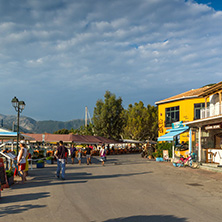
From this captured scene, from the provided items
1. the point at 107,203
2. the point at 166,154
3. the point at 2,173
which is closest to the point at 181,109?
the point at 166,154

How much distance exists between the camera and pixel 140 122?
189ft

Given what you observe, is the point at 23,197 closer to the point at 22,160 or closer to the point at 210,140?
the point at 22,160

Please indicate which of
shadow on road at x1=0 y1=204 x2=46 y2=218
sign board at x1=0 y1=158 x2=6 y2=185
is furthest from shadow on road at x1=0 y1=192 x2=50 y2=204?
sign board at x1=0 y1=158 x2=6 y2=185

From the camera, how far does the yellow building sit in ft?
118

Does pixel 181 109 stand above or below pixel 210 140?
above

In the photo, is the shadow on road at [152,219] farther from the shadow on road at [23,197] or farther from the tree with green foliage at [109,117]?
the tree with green foliage at [109,117]

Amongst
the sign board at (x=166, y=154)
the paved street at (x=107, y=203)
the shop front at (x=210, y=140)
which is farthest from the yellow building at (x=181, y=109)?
the paved street at (x=107, y=203)

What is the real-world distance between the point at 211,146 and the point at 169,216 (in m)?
20.8

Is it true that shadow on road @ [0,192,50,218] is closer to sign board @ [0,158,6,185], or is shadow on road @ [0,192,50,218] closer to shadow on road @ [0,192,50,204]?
shadow on road @ [0,192,50,204]

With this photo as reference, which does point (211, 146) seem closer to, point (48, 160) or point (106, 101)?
point (48, 160)

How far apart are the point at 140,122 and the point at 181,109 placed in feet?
68.0

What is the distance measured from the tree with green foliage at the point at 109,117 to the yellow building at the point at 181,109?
17.7 metres

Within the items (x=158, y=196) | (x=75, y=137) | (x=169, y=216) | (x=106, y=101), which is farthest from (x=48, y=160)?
(x=106, y=101)

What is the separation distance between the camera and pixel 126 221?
594cm
